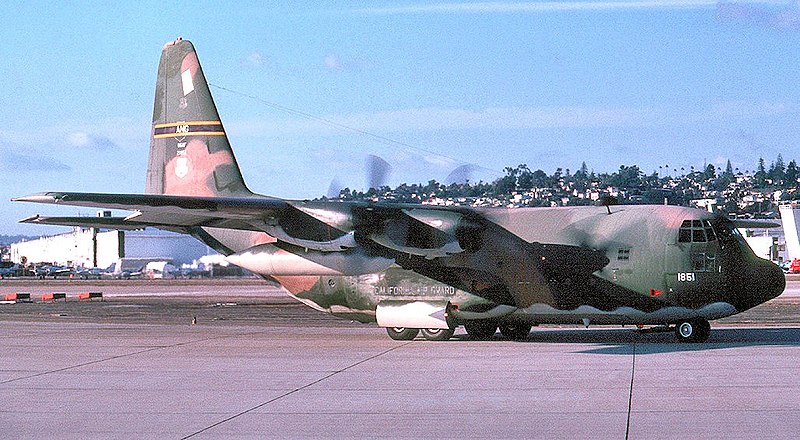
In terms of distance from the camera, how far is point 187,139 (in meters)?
30.3

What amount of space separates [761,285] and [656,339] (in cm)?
345

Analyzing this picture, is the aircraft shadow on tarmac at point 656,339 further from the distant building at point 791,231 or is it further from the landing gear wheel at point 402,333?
the distant building at point 791,231

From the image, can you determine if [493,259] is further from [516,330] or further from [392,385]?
[392,385]

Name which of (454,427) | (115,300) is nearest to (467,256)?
(454,427)

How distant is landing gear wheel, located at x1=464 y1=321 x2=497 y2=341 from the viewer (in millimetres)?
27016

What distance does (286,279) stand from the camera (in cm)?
2788

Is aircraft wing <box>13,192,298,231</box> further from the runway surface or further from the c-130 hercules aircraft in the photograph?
the runway surface

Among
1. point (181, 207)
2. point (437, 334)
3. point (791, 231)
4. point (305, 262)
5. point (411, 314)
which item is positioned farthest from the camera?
point (791, 231)

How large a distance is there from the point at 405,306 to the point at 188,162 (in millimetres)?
8270

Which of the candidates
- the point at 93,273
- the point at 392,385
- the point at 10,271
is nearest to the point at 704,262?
the point at 392,385

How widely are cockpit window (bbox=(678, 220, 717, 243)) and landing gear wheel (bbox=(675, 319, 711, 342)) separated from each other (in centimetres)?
205

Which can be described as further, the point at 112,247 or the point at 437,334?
the point at 112,247

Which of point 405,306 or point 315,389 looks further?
point 405,306

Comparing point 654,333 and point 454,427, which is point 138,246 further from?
point 454,427
